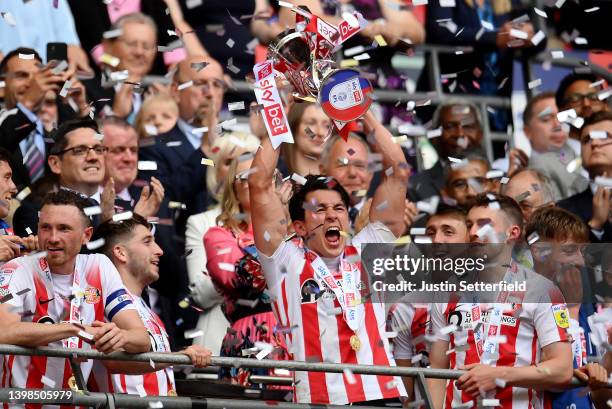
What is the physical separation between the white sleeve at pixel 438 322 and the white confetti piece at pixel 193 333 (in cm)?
143

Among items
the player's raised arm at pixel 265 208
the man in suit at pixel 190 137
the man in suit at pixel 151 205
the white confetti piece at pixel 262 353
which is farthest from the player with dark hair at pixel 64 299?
the man in suit at pixel 190 137

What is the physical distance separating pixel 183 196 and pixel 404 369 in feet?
9.54

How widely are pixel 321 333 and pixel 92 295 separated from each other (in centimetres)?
125

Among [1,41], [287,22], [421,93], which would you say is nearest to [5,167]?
[1,41]

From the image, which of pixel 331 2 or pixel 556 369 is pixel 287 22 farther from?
pixel 556 369

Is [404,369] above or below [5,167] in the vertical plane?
below

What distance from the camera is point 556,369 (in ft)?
26.4

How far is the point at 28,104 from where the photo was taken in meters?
9.80

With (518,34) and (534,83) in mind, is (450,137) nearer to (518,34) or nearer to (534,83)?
(534,83)

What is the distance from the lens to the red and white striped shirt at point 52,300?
7.61m

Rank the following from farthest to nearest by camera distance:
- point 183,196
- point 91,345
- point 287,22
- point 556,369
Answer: point 287,22 → point 183,196 → point 556,369 → point 91,345

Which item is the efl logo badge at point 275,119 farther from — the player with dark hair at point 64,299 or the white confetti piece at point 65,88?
the white confetti piece at point 65,88

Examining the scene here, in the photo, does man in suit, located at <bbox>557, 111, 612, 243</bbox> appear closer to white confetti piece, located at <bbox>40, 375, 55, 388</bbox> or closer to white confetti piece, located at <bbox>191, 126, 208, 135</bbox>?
white confetti piece, located at <bbox>191, 126, 208, 135</bbox>

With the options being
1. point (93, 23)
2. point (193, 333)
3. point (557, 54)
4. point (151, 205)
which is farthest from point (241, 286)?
point (557, 54)
